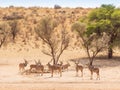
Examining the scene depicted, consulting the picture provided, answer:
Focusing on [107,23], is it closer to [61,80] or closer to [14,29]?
[61,80]

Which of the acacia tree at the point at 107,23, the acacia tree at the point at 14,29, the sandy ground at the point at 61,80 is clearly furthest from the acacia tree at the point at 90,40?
the acacia tree at the point at 14,29

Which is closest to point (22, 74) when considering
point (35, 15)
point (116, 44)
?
point (116, 44)

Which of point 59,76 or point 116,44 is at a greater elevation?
point 116,44

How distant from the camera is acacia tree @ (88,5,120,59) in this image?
5031 cm

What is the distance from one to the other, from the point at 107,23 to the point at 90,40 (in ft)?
11.9

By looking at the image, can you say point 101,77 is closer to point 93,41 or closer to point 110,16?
point 93,41

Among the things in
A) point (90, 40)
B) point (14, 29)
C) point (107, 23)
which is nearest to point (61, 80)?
point (90, 40)

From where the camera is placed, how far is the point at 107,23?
4988 centimetres

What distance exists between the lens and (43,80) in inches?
1371

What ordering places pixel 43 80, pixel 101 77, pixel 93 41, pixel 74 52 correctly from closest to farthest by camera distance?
pixel 43 80 → pixel 101 77 → pixel 93 41 → pixel 74 52

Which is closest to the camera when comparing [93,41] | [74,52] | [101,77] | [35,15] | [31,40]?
[101,77]

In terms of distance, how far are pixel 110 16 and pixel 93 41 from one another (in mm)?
7590

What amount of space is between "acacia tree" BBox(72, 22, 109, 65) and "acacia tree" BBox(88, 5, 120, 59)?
45.9 inches

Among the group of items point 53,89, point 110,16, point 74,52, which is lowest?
point 53,89
